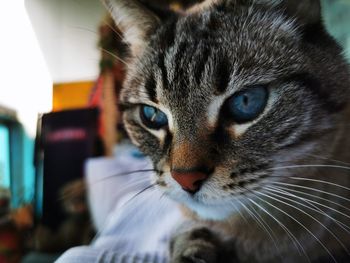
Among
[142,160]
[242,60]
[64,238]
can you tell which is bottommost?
[64,238]

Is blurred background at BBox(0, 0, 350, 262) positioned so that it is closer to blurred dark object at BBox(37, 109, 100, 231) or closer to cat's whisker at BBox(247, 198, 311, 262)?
blurred dark object at BBox(37, 109, 100, 231)

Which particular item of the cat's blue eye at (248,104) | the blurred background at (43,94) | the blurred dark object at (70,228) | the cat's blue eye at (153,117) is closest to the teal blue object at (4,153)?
the blurred background at (43,94)

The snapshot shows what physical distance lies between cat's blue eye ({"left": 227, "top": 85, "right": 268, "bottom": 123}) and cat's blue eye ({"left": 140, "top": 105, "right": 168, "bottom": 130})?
0.10 metres

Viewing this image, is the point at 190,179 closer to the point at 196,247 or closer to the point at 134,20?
the point at 196,247

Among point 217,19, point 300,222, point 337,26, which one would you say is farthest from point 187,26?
point 300,222

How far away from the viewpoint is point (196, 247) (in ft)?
1.77

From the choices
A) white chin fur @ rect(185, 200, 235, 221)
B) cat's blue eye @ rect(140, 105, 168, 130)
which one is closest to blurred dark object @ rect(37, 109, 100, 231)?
cat's blue eye @ rect(140, 105, 168, 130)

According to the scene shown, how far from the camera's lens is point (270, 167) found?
48 centimetres

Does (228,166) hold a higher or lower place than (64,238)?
higher

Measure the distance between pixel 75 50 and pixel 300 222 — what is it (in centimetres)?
44

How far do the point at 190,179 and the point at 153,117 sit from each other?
0.14 meters

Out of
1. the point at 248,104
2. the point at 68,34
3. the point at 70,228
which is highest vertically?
the point at 68,34

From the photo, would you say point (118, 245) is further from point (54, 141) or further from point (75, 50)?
point (75, 50)

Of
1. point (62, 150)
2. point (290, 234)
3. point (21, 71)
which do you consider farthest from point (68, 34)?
point (290, 234)
